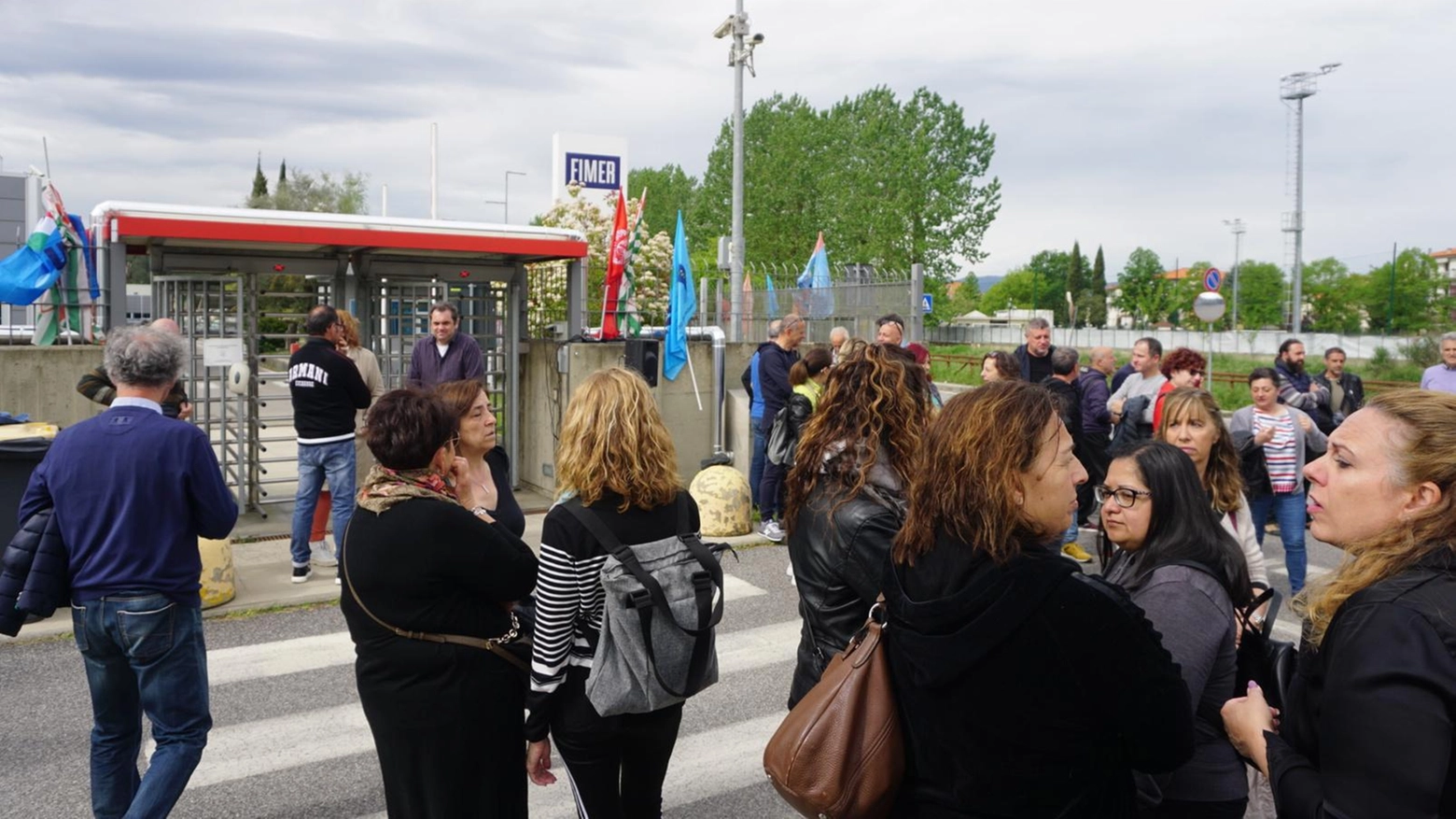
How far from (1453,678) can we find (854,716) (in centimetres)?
111

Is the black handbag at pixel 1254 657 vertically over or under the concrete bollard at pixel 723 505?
over

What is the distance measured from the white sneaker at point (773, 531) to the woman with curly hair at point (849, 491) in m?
6.31

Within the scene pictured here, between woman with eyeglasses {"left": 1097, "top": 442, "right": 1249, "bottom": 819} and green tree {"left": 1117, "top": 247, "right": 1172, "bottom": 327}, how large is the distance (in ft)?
305

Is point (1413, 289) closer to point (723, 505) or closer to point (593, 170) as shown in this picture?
point (593, 170)

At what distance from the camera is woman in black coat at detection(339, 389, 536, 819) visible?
3.08m

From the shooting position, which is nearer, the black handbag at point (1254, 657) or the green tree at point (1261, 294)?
the black handbag at point (1254, 657)

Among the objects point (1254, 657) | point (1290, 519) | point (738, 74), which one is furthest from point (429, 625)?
point (738, 74)

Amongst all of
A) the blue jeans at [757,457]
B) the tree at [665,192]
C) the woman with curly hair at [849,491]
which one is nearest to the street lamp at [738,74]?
the blue jeans at [757,457]

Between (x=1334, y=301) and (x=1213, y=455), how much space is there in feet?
281

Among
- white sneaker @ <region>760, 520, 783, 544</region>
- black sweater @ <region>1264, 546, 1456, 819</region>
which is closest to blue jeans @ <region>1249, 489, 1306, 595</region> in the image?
white sneaker @ <region>760, 520, 783, 544</region>

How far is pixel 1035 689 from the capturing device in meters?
2.12

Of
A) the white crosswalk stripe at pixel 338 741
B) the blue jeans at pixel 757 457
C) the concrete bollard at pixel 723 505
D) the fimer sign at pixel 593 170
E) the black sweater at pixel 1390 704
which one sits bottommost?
the white crosswalk stripe at pixel 338 741

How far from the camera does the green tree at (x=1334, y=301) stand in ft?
250

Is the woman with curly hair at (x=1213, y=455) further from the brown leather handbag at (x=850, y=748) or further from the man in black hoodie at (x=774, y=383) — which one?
the man in black hoodie at (x=774, y=383)
